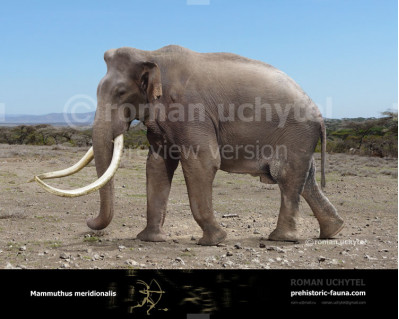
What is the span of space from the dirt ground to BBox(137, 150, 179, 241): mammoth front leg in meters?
0.30

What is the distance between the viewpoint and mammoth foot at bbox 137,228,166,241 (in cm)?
903

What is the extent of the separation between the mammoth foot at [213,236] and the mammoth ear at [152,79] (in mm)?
2317

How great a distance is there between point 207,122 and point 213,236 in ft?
6.08

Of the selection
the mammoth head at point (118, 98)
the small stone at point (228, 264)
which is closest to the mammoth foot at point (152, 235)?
the mammoth head at point (118, 98)

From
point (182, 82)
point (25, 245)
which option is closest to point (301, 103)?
point (182, 82)

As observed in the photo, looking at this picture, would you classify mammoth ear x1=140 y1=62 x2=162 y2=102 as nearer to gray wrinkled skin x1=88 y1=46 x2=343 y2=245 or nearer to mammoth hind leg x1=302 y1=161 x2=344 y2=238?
gray wrinkled skin x1=88 y1=46 x2=343 y2=245

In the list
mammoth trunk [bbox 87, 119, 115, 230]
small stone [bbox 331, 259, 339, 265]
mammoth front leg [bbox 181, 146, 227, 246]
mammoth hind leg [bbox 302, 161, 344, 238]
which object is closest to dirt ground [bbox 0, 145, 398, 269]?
small stone [bbox 331, 259, 339, 265]

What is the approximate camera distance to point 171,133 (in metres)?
8.33

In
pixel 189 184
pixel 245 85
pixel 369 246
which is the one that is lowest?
A: pixel 369 246

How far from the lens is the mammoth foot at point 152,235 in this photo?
356 inches

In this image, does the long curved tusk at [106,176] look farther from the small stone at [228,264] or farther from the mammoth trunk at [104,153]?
the small stone at [228,264]

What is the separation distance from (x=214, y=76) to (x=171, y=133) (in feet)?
3.77

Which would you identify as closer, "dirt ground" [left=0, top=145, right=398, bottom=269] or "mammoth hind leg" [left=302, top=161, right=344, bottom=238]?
"dirt ground" [left=0, top=145, right=398, bottom=269]
